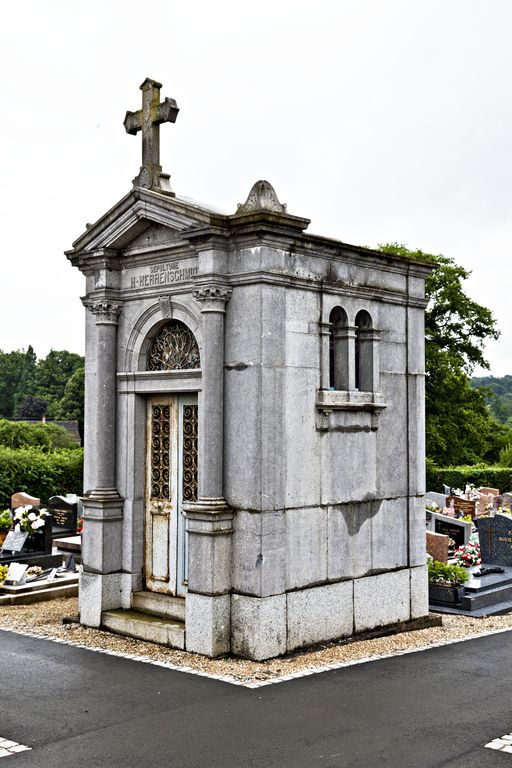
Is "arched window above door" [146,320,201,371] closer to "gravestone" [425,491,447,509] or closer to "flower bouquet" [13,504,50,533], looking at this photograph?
"flower bouquet" [13,504,50,533]

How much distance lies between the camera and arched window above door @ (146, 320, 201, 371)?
9.88 m

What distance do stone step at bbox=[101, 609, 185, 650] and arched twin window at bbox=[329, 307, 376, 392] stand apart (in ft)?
10.6

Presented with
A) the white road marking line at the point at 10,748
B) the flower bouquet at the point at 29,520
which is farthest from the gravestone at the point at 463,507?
the white road marking line at the point at 10,748

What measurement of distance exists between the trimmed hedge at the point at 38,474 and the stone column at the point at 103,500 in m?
12.0

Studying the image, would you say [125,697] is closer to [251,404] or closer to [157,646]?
[157,646]

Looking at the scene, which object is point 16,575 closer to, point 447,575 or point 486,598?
point 447,575

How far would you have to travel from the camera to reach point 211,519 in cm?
891

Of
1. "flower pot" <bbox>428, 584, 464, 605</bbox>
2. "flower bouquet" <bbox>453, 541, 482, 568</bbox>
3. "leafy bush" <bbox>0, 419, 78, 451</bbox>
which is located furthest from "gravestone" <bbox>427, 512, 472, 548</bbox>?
"leafy bush" <bbox>0, 419, 78, 451</bbox>

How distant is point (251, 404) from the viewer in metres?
8.98

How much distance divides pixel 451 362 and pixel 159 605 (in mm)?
25406

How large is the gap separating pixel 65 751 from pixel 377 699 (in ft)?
8.90

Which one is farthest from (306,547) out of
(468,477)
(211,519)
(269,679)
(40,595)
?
(468,477)

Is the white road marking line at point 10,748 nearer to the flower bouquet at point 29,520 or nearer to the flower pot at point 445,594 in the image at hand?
the flower pot at point 445,594

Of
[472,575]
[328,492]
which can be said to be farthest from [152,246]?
[472,575]
